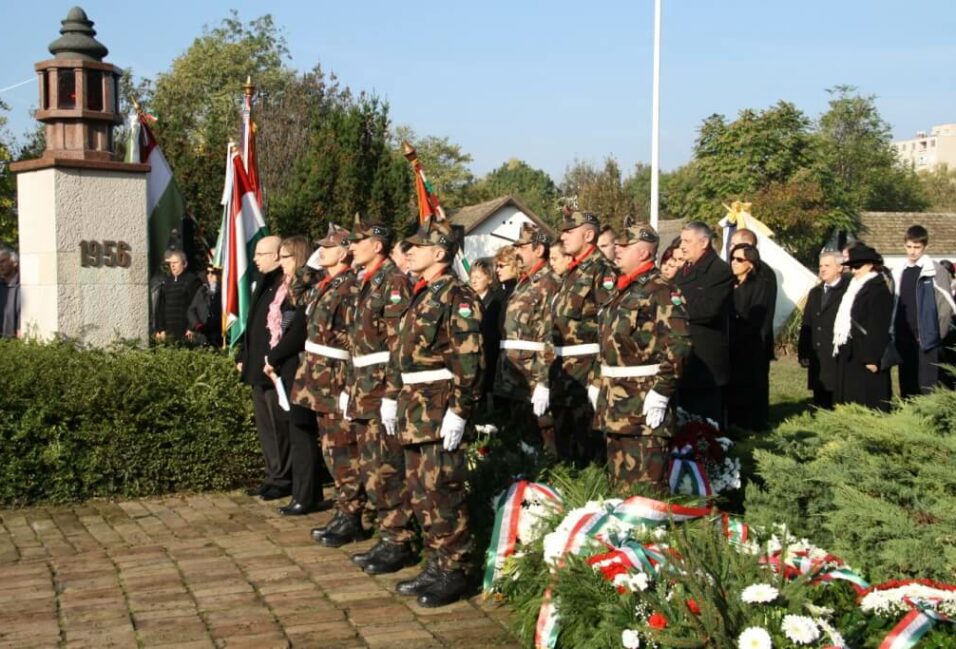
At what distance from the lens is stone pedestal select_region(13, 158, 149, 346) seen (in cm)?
871

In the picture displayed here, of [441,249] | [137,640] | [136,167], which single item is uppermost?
[136,167]

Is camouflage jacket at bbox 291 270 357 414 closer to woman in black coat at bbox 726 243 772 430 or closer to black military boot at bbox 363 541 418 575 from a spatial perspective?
black military boot at bbox 363 541 418 575

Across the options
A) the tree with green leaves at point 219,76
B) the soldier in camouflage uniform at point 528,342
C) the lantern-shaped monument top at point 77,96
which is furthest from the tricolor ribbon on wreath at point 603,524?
the tree with green leaves at point 219,76

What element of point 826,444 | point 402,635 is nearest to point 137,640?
point 402,635

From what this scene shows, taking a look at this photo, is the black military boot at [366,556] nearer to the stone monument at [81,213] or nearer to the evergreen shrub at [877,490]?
the evergreen shrub at [877,490]

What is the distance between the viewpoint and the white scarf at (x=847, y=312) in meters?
8.82

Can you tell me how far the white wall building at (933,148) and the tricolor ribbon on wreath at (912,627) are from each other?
138 meters

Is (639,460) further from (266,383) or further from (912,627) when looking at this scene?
(266,383)

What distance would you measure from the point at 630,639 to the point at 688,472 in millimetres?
2422

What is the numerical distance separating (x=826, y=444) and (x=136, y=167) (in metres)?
6.21

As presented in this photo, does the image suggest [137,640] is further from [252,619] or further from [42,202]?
[42,202]

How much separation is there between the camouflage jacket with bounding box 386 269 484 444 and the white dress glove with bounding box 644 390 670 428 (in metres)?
0.94

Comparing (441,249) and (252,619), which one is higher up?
(441,249)

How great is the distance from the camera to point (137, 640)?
4855mm
